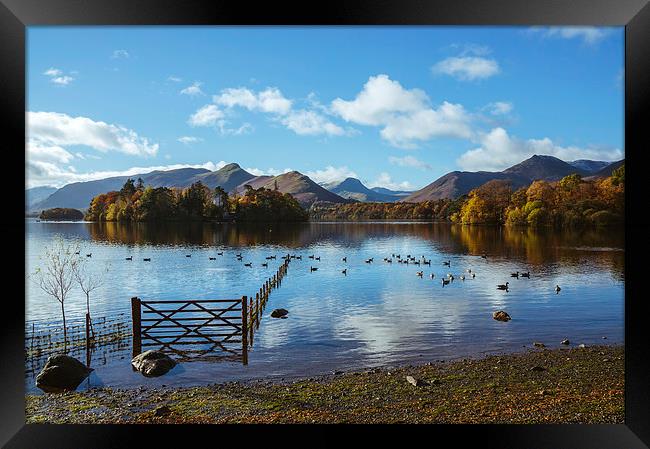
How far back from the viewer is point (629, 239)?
4.74 meters

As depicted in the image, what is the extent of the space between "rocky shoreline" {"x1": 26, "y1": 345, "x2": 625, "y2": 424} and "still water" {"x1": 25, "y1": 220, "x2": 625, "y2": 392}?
0.92 metres

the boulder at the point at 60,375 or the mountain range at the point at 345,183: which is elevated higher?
the mountain range at the point at 345,183

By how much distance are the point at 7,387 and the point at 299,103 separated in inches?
445

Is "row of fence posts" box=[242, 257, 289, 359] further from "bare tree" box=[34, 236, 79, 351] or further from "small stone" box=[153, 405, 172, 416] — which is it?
"bare tree" box=[34, 236, 79, 351]

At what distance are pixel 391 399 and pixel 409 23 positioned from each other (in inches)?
212

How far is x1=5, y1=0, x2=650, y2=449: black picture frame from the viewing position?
15.0ft

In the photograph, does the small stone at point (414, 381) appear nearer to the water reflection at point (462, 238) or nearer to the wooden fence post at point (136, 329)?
the wooden fence post at point (136, 329)

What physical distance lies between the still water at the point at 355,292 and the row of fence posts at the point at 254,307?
37 cm

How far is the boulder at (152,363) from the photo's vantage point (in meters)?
9.01

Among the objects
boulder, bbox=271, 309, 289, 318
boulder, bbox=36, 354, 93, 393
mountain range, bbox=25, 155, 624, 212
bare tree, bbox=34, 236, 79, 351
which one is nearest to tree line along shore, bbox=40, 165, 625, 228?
mountain range, bbox=25, 155, 624, 212

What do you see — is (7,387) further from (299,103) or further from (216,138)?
(299,103)

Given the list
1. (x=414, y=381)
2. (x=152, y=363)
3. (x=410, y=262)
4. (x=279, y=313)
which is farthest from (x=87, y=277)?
(x=414, y=381)

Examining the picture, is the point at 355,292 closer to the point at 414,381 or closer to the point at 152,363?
the point at 152,363

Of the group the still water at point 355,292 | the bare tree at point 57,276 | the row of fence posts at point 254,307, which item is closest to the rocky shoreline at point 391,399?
the still water at point 355,292
